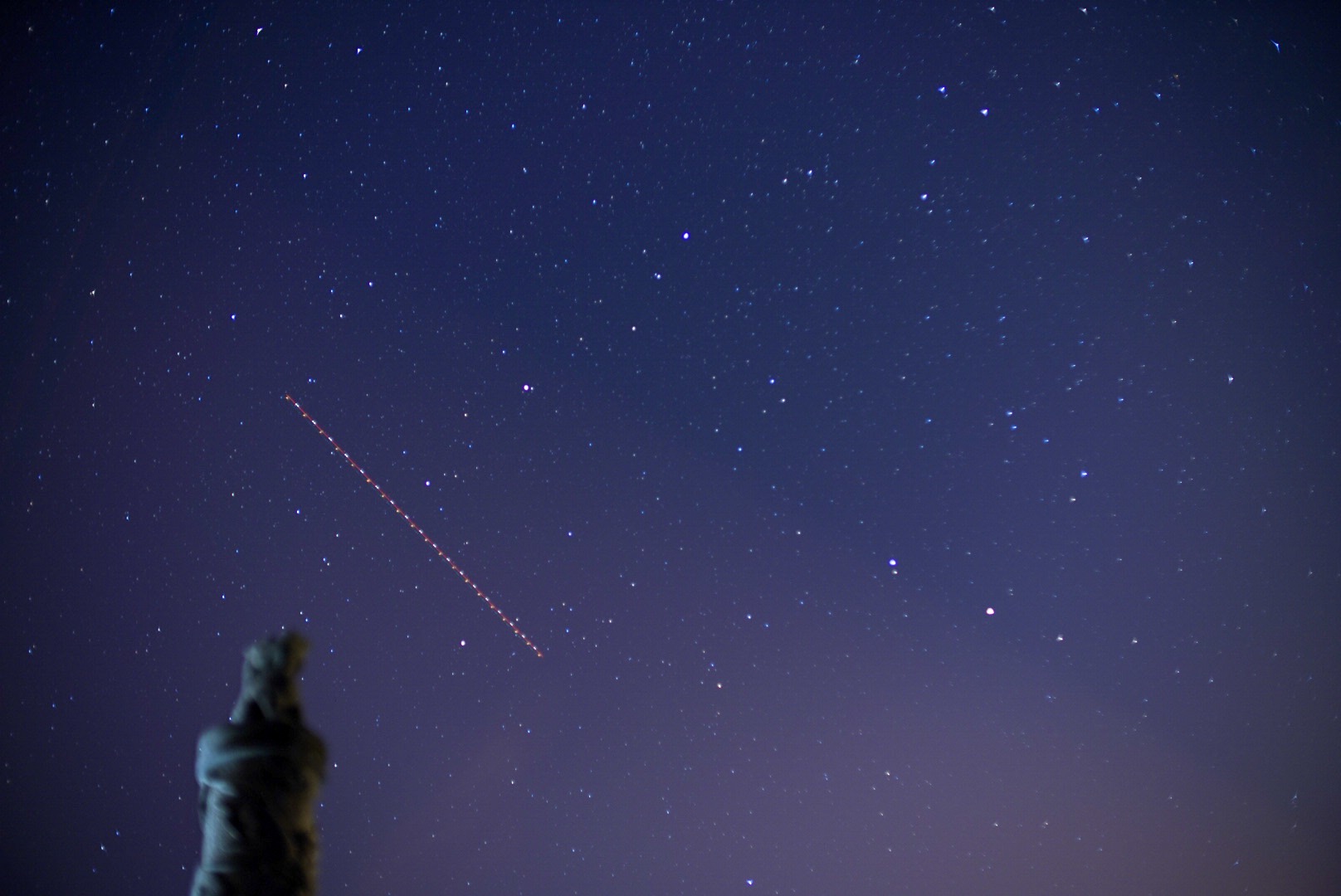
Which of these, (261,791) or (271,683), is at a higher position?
(271,683)

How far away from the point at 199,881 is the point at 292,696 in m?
0.70

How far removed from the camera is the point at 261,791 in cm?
343

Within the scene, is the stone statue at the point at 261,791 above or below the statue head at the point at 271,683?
below

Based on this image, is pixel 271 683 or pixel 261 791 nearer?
pixel 261 791

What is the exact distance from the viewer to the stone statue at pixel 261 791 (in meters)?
3.36

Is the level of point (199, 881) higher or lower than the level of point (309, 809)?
lower

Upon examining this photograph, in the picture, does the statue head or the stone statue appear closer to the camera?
the stone statue

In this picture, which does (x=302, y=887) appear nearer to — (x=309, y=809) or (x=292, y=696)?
(x=309, y=809)

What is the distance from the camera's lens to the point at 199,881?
3373 mm

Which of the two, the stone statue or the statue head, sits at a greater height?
the statue head

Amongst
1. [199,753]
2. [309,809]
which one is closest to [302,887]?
[309,809]

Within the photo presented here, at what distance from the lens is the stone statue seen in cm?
336

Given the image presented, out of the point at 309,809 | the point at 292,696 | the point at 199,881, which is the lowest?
the point at 199,881

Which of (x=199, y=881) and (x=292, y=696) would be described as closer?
(x=199, y=881)
